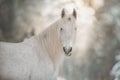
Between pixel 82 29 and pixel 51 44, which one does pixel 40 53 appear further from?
pixel 82 29

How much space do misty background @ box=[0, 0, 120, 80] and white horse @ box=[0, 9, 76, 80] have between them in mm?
93

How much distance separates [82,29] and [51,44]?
0.28m

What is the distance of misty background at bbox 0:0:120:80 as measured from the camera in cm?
212

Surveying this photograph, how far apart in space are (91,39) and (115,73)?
33cm

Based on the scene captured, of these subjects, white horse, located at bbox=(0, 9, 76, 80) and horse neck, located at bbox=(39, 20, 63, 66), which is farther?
horse neck, located at bbox=(39, 20, 63, 66)

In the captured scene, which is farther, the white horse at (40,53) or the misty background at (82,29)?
the misty background at (82,29)

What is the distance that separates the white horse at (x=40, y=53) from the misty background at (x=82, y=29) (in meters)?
0.09

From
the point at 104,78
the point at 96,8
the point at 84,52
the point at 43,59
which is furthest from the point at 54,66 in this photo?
the point at 96,8

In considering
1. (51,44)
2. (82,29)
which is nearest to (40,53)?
(51,44)

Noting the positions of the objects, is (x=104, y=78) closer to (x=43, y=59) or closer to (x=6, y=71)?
(x=43, y=59)

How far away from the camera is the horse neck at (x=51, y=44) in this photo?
2059 mm

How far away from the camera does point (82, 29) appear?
2156 mm

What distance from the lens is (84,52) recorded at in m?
2.16

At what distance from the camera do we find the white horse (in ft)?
6.24
